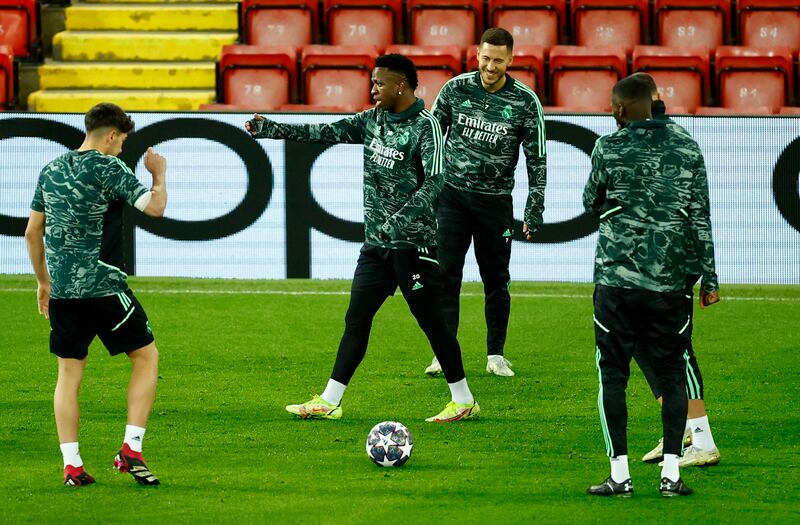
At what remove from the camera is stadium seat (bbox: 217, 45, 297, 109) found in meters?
14.5

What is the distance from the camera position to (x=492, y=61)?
27.0 ft

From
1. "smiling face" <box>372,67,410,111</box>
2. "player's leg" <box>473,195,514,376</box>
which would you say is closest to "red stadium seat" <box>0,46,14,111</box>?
"player's leg" <box>473,195,514,376</box>

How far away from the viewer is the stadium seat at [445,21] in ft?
50.3

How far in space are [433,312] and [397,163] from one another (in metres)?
0.83

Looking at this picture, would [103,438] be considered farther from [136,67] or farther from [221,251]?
[136,67]

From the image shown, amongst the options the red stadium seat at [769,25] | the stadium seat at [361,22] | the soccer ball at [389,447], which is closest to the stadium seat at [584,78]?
the red stadium seat at [769,25]

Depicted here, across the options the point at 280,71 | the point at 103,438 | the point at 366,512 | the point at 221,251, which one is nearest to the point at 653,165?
the point at 366,512

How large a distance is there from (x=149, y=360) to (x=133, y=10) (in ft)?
36.0

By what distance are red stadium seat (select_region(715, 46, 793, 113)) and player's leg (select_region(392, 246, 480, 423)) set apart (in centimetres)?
774

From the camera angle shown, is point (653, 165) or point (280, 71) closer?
point (653, 165)

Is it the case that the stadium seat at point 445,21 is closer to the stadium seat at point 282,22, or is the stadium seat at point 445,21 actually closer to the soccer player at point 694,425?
the stadium seat at point 282,22

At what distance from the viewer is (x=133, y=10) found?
16.3 m

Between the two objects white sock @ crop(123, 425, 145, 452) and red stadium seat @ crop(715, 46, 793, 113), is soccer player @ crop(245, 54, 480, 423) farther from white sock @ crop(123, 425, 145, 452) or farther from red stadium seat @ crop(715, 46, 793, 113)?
red stadium seat @ crop(715, 46, 793, 113)

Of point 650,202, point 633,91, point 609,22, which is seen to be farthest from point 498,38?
point 609,22
